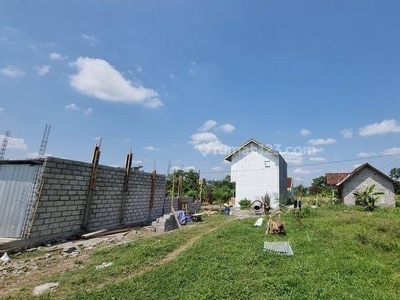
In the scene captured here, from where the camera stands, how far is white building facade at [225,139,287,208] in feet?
89.1

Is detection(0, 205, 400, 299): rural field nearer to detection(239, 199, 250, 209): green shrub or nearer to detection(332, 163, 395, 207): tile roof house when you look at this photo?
detection(239, 199, 250, 209): green shrub

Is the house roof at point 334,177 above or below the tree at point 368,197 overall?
above

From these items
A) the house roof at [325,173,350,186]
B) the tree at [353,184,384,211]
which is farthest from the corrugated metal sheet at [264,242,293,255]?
the house roof at [325,173,350,186]

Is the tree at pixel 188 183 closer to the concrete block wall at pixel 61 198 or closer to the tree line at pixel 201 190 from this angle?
the tree line at pixel 201 190

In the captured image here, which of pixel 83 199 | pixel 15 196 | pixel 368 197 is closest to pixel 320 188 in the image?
pixel 368 197

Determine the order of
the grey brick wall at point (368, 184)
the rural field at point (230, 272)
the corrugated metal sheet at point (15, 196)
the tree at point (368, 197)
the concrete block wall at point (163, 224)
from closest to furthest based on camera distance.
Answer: the rural field at point (230, 272) → the corrugated metal sheet at point (15, 196) → the concrete block wall at point (163, 224) → the tree at point (368, 197) → the grey brick wall at point (368, 184)

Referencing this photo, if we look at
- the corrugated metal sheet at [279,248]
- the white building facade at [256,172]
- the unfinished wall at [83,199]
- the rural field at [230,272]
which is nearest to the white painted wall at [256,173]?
the white building facade at [256,172]

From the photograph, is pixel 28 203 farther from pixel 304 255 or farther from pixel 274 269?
pixel 304 255

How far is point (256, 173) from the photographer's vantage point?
28141 mm

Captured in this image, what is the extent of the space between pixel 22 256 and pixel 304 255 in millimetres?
8796

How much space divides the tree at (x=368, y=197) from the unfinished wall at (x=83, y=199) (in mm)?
19938

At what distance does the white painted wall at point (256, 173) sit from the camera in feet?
89.1

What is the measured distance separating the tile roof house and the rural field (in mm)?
17531

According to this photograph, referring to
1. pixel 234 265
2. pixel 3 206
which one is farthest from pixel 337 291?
pixel 3 206
